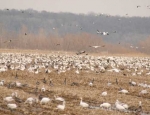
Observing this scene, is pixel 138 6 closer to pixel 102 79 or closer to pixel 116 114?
pixel 102 79

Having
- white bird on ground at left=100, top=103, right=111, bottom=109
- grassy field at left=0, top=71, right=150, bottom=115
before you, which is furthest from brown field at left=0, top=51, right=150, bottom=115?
white bird on ground at left=100, top=103, right=111, bottom=109

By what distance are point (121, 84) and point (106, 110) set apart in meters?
9.62

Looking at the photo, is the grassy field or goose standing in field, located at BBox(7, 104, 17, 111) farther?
the grassy field

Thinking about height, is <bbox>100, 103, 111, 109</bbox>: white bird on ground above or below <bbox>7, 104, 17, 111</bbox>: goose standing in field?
below

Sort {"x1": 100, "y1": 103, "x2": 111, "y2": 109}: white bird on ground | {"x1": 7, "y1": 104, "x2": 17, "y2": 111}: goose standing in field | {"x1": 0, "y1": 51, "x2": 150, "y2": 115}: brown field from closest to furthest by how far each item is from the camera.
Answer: {"x1": 7, "y1": 104, "x2": 17, "y2": 111}: goose standing in field
{"x1": 0, "y1": 51, "x2": 150, "y2": 115}: brown field
{"x1": 100, "y1": 103, "x2": 111, "y2": 109}: white bird on ground

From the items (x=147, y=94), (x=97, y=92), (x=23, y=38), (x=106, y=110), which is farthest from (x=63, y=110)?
(x=23, y=38)

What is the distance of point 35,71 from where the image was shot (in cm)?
3167

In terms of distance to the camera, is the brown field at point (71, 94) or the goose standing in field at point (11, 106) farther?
the brown field at point (71, 94)

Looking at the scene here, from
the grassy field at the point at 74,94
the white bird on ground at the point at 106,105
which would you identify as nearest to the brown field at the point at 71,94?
the grassy field at the point at 74,94

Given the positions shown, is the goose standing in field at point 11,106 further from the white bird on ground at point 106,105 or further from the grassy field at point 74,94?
the white bird on ground at point 106,105

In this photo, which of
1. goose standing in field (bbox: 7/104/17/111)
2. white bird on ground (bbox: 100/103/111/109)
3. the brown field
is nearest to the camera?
goose standing in field (bbox: 7/104/17/111)

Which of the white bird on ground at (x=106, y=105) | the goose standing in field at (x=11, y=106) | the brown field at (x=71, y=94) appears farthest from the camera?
the white bird on ground at (x=106, y=105)

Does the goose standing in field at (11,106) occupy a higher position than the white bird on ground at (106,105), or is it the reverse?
the goose standing in field at (11,106)

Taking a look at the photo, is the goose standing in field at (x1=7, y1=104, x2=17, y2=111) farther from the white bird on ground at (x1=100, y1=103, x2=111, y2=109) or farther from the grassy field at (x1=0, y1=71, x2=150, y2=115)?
the white bird on ground at (x1=100, y1=103, x2=111, y2=109)
